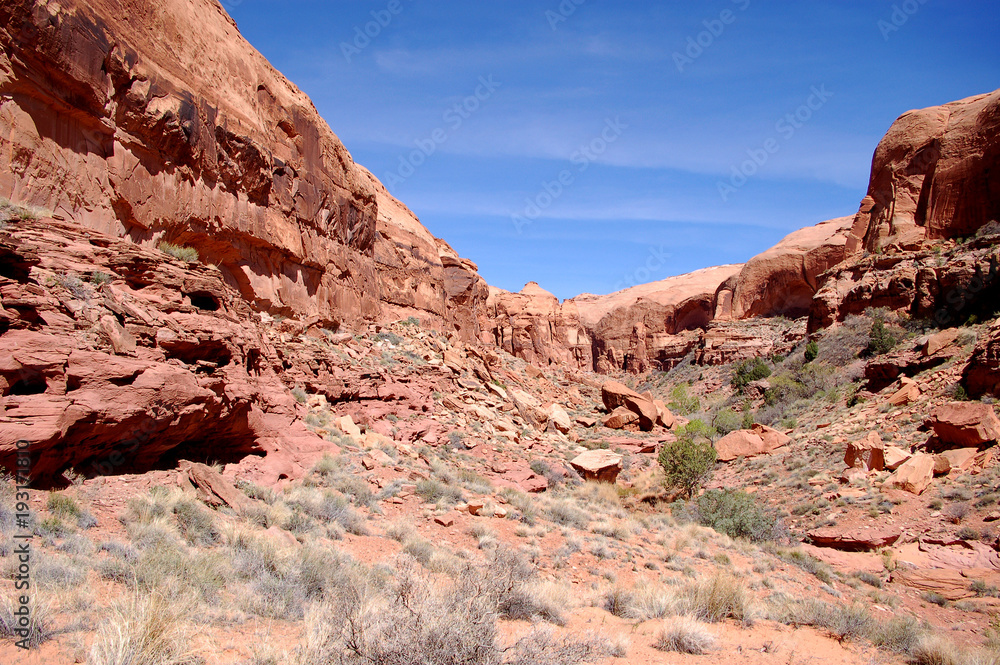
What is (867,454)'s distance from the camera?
49.7 feet

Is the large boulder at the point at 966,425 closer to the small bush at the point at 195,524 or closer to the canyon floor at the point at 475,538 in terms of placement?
the canyon floor at the point at 475,538

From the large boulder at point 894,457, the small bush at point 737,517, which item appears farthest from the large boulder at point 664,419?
the large boulder at point 894,457

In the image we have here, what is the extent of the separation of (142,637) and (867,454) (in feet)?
56.9

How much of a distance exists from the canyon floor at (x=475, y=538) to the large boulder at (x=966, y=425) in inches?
12.2

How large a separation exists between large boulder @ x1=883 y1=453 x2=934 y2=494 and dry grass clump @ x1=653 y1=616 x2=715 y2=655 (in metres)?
10.3

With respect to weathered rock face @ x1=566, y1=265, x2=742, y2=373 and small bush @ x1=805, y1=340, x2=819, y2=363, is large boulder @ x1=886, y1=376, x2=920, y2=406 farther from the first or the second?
weathered rock face @ x1=566, y1=265, x2=742, y2=373

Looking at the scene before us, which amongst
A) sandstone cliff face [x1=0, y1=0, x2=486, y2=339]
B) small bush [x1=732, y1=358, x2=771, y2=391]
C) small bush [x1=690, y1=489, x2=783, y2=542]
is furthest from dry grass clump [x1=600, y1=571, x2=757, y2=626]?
small bush [x1=732, y1=358, x2=771, y2=391]

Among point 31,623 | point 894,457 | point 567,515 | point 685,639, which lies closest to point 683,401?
point 894,457

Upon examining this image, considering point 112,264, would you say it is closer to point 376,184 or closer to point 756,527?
point 756,527

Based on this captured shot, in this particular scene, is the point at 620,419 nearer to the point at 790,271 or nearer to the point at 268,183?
the point at 268,183

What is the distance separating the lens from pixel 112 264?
859 centimetres

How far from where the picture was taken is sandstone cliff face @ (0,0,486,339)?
9.86 metres

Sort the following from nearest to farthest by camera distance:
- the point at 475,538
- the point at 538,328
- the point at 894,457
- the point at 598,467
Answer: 1. the point at 475,538
2. the point at 894,457
3. the point at 598,467
4. the point at 538,328

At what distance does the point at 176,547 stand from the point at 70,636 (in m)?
2.34
